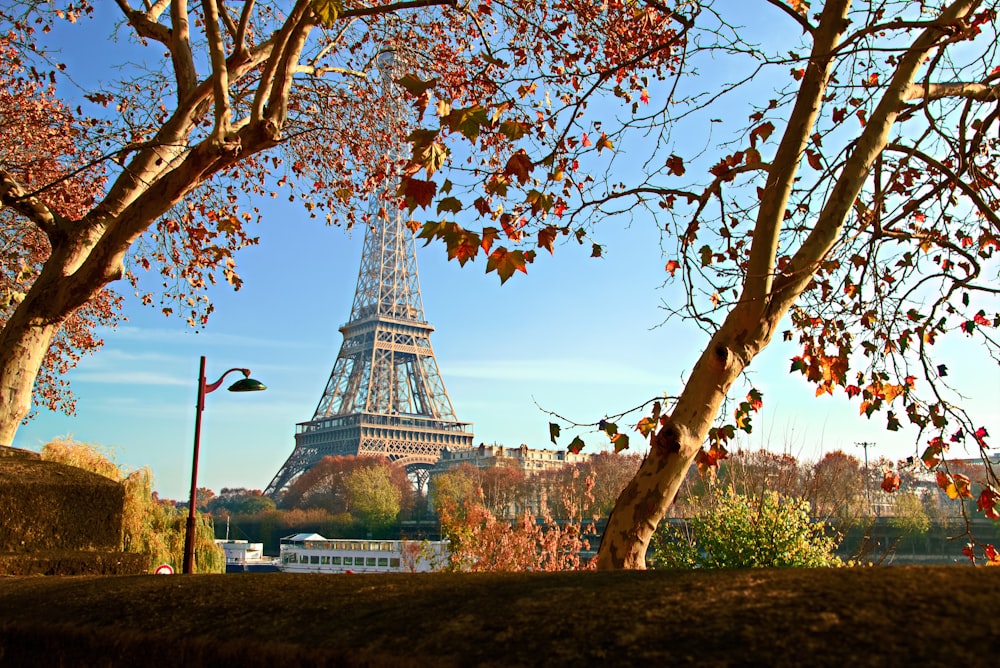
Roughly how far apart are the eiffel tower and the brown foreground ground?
2709 inches

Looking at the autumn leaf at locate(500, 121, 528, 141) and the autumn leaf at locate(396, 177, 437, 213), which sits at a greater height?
the autumn leaf at locate(500, 121, 528, 141)

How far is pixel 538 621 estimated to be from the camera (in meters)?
2.00

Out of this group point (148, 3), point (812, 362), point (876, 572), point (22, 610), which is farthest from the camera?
point (148, 3)

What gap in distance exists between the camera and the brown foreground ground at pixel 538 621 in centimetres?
162

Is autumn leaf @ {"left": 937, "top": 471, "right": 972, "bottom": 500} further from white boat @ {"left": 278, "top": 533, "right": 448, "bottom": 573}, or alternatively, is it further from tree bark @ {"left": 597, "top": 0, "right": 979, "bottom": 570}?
white boat @ {"left": 278, "top": 533, "right": 448, "bottom": 573}

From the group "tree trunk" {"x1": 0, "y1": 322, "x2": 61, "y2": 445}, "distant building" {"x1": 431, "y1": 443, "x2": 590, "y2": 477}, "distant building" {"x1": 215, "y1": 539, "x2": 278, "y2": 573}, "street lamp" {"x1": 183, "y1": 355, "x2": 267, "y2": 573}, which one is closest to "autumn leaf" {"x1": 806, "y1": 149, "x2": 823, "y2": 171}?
"tree trunk" {"x1": 0, "y1": 322, "x2": 61, "y2": 445}

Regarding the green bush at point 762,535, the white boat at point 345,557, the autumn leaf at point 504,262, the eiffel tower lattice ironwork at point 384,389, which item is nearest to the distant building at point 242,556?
the white boat at point 345,557

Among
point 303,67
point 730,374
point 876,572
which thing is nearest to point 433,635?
point 876,572

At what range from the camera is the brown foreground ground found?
5.32ft

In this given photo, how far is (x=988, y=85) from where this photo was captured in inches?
221

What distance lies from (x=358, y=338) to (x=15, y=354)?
67955mm

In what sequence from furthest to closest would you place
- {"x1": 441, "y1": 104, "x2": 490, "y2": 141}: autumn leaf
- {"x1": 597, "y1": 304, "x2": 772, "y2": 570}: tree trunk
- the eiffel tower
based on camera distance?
1. the eiffel tower
2. {"x1": 597, "y1": 304, "x2": 772, "y2": 570}: tree trunk
3. {"x1": 441, "y1": 104, "x2": 490, "y2": 141}: autumn leaf

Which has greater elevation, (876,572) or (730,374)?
(730,374)

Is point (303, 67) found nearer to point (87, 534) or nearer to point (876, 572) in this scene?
point (87, 534)
